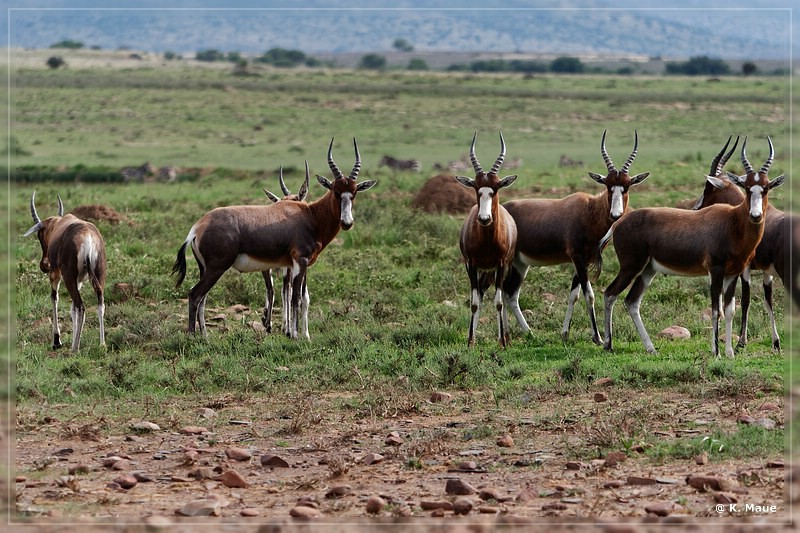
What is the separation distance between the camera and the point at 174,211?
968 inches

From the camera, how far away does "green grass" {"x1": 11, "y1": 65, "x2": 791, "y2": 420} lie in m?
11.9

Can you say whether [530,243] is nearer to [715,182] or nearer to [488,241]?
[488,241]

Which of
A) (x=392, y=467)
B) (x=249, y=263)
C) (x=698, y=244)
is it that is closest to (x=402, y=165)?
(x=249, y=263)

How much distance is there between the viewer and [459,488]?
7.94 metres

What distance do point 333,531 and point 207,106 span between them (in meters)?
57.2

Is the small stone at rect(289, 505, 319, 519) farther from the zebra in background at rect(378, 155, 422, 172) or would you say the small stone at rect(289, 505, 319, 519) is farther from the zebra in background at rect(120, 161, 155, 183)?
A: the zebra in background at rect(378, 155, 422, 172)

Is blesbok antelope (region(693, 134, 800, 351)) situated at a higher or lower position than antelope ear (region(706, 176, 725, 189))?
lower

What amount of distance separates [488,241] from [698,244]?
8.80 ft

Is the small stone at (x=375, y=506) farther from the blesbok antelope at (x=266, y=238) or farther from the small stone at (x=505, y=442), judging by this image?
the blesbok antelope at (x=266, y=238)

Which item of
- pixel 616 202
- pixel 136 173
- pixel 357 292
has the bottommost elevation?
pixel 357 292

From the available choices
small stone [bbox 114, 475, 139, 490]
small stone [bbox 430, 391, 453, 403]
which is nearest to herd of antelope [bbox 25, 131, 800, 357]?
small stone [bbox 430, 391, 453, 403]

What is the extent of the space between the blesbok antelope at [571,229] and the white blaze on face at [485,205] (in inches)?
51.2

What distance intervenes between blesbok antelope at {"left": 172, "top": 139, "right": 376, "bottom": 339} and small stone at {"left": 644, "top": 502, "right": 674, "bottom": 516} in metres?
7.80

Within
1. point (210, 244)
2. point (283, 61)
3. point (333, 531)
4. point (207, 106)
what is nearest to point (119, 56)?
point (283, 61)
